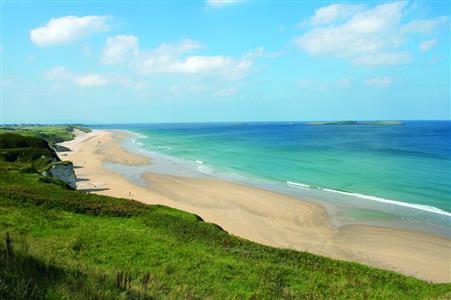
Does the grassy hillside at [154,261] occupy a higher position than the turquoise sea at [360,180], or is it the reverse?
the grassy hillside at [154,261]

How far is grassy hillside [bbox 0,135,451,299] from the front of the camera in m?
Result: 9.30

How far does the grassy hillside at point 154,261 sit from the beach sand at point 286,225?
11043 millimetres

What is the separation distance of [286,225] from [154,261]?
21.8 m

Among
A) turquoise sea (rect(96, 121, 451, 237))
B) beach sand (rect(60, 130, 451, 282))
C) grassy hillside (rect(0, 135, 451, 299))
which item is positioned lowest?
beach sand (rect(60, 130, 451, 282))

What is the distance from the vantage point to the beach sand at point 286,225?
26047 millimetres

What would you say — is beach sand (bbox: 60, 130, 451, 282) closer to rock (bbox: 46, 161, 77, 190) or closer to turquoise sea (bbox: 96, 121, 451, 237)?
turquoise sea (bbox: 96, 121, 451, 237)

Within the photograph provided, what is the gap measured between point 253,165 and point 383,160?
98.6ft

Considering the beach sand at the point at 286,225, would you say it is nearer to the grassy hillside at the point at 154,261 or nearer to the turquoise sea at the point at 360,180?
the turquoise sea at the point at 360,180

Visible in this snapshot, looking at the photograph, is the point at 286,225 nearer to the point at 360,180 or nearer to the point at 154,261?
the point at 154,261

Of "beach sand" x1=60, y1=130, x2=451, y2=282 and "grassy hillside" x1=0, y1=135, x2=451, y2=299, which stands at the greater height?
"grassy hillside" x1=0, y1=135, x2=451, y2=299

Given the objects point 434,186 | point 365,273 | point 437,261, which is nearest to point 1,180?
point 365,273

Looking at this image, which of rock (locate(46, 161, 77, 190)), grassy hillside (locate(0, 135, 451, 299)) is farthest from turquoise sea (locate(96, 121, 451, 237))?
rock (locate(46, 161, 77, 190))

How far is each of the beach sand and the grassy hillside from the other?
11.0 m

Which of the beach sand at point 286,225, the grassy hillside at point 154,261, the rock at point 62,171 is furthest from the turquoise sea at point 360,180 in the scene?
the rock at point 62,171
